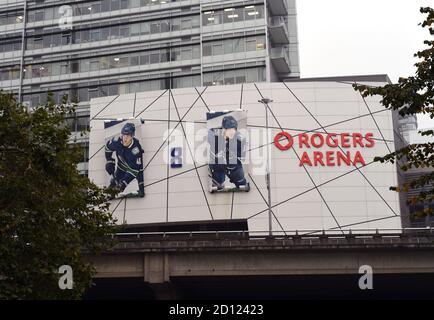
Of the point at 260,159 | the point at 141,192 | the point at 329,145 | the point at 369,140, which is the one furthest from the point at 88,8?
the point at 369,140

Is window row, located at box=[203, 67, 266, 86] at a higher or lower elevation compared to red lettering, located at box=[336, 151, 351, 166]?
higher

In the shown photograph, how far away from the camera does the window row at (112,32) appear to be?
9344 centimetres

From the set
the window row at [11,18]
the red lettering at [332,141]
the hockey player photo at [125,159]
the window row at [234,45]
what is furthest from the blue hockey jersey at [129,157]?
the window row at [11,18]

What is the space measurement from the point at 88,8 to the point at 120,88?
50.2ft

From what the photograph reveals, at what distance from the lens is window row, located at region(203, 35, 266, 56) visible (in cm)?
8706

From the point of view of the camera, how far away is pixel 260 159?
7362 cm

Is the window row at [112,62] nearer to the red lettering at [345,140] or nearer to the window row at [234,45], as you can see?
the window row at [234,45]

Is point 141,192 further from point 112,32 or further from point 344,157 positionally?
point 112,32

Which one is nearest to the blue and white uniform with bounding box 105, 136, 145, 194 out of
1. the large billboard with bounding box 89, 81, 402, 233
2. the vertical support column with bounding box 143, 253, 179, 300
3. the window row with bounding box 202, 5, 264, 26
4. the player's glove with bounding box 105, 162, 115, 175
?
the large billboard with bounding box 89, 81, 402, 233

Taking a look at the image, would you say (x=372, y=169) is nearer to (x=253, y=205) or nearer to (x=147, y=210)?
(x=253, y=205)

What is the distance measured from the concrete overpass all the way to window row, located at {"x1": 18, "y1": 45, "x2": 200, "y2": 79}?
49.7 metres

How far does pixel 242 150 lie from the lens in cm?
7381

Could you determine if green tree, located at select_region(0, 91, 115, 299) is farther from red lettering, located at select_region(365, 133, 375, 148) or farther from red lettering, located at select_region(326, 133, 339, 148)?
red lettering, located at select_region(365, 133, 375, 148)
